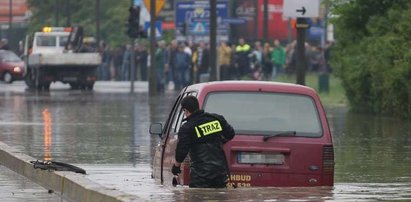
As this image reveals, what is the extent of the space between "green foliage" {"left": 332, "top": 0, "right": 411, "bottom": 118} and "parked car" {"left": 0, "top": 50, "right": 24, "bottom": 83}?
33.5 m

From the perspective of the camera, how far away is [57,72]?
55.5 m

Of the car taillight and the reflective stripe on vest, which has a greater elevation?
the reflective stripe on vest

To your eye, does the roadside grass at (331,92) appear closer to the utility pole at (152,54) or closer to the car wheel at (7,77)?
the utility pole at (152,54)

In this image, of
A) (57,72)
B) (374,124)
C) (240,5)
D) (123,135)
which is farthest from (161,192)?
(240,5)

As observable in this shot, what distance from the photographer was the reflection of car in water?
14602 millimetres

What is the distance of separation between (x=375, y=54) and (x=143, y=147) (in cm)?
954

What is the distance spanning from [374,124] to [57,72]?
90.7 ft

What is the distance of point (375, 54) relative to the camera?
31391 mm

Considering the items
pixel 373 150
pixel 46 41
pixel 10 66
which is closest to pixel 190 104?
pixel 373 150

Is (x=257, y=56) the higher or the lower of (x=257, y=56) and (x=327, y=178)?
the lower

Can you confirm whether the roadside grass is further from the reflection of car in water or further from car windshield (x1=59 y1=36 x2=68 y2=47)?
the reflection of car in water

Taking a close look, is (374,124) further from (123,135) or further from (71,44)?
(71,44)

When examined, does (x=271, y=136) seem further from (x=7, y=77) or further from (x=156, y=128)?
(x=7, y=77)

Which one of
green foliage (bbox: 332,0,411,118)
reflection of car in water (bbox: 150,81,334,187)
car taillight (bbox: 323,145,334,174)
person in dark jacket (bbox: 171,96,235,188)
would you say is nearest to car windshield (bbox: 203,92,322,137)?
→ reflection of car in water (bbox: 150,81,334,187)
